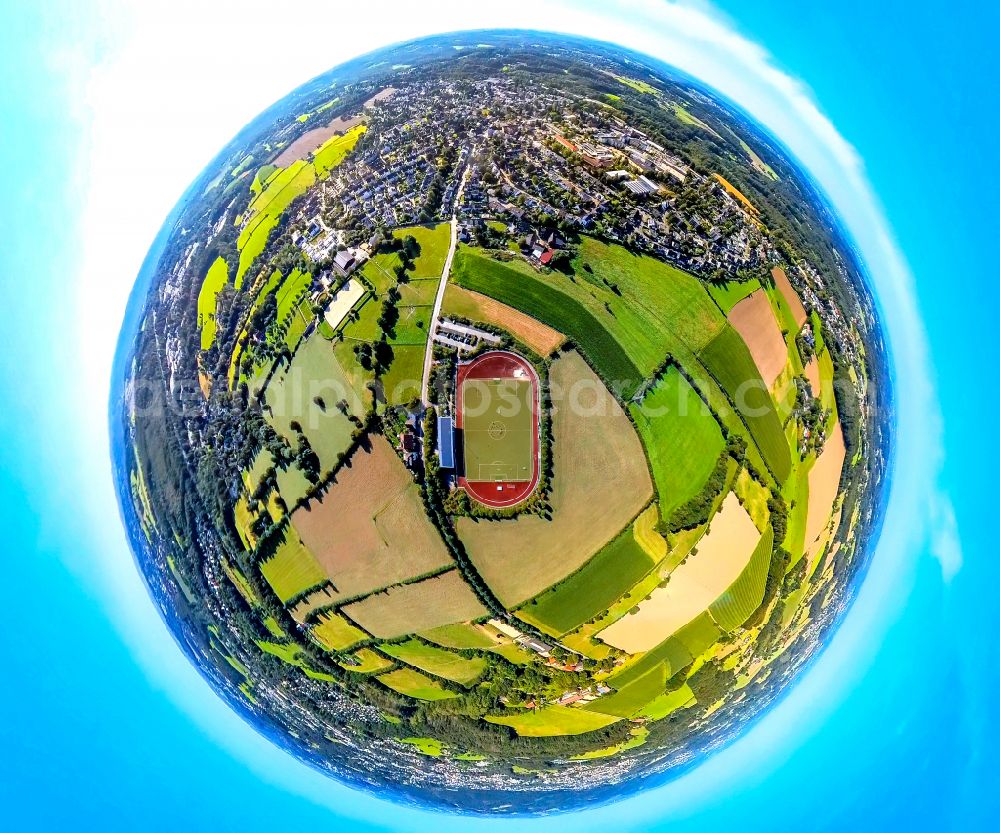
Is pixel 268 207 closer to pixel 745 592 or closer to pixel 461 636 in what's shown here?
pixel 461 636

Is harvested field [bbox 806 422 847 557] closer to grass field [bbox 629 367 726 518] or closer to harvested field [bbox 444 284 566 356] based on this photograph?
grass field [bbox 629 367 726 518]

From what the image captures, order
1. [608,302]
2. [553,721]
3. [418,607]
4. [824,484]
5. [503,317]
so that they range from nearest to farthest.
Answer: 1. [503,317]
2. [608,302]
3. [418,607]
4. [553,721]
5. [824,484]

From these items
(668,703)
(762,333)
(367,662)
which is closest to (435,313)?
(762,333)

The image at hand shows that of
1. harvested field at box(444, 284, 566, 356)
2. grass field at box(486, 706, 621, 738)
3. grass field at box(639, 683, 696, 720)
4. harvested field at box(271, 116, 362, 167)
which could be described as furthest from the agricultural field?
harvested field at box(271, 116, 362, 167)

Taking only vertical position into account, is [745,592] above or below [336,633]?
above

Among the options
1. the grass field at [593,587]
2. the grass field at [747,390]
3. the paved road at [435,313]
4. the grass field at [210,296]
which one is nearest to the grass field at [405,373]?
the paved road at [435,313]

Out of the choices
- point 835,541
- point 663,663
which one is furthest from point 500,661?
point 835,541
